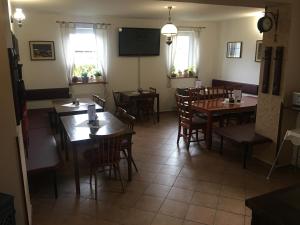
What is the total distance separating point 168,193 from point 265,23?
2.52 m

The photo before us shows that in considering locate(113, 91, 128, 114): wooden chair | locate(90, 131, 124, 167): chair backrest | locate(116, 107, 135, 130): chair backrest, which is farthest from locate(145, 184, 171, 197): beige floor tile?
locate(113, 91, 128, 114): wooden chair

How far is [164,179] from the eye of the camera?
131 inches

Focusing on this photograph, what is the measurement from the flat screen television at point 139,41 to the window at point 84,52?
677 millimetres

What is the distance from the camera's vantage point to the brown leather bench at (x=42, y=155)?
110 inches

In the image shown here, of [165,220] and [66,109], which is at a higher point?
[66,109]

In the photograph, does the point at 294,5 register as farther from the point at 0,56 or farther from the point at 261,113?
the point at 0,56

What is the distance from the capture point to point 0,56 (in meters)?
1.82

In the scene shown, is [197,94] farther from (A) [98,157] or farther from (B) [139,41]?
(A) [98,157]

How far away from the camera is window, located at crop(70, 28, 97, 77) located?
5.89 metres

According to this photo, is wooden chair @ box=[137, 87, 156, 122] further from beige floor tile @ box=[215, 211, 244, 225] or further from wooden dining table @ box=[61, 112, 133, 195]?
beige floor tile @ box=[215, 211, 244, 225]

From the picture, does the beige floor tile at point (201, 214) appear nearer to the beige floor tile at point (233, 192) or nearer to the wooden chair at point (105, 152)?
the beige floor tile at point (233, 192)

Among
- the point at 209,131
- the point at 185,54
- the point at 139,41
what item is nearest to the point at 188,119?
the point at 209,131

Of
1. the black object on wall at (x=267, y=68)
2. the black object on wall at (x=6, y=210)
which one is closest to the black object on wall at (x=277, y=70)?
the black object on wall at (x=267, y=68)

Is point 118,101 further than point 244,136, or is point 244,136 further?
point 118,101
